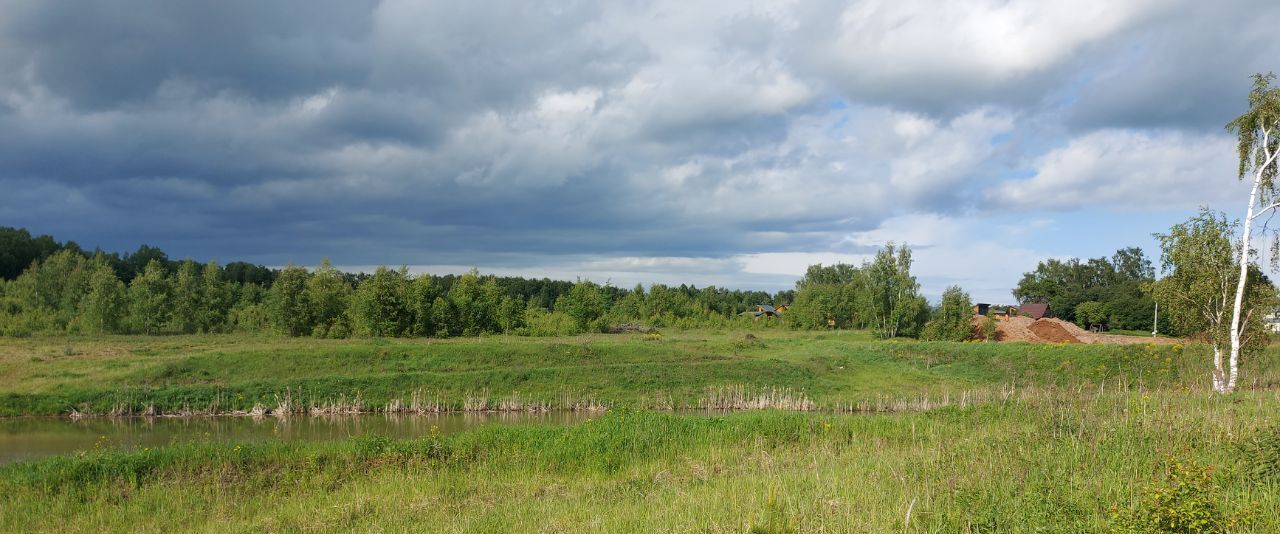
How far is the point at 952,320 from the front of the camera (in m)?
68.1

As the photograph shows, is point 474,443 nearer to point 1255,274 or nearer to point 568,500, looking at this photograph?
point 568,500

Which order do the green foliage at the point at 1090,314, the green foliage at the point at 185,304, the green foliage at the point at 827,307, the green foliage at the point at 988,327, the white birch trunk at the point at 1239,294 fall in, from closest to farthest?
the white birch trunk at the point at 1239,294, the green foliage at the point at 988,327, the green foliage at the point at 185,304, the green foliage at the point at 827,307, the green foliage at the point at 1090,314

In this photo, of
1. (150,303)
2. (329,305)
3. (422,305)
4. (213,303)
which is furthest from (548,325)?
(150,303)

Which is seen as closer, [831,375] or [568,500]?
[568,500]

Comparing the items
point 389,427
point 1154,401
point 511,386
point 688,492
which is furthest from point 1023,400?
point 511,386

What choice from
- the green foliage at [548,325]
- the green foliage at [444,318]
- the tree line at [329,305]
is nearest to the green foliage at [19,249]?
the tree line at [329,305]

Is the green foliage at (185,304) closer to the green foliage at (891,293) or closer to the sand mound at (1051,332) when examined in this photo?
the green foliage at (891,293)

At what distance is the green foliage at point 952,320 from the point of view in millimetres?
67125

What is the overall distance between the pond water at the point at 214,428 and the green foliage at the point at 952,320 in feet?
155

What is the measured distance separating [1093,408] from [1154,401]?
4.30 ft

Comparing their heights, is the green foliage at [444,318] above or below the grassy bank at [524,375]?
above

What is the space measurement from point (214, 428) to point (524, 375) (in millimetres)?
14763

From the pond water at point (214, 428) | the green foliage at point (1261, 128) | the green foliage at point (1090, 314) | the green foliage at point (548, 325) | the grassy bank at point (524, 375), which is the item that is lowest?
the pond water at point (214, 428)

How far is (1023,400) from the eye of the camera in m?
15.9
